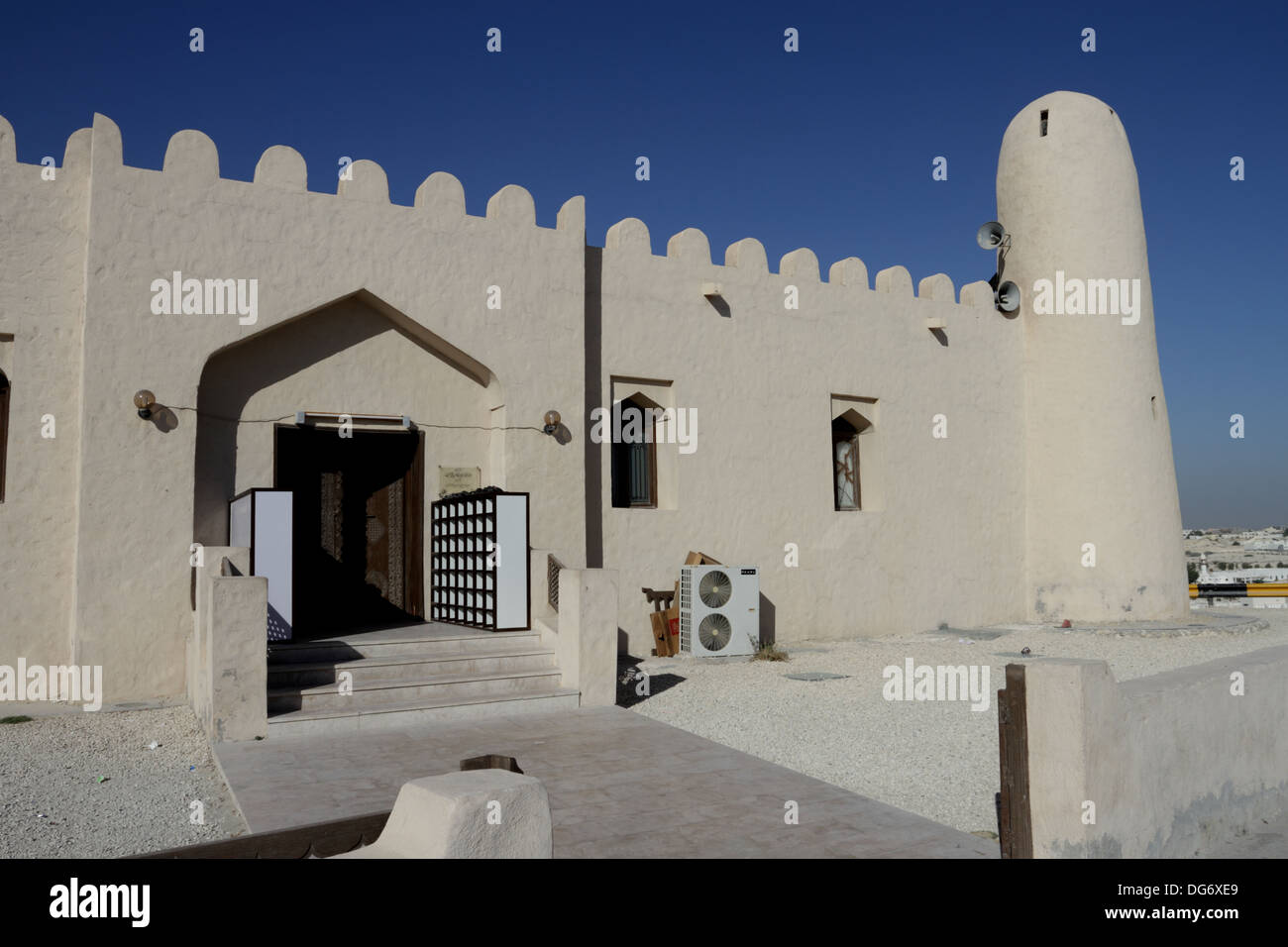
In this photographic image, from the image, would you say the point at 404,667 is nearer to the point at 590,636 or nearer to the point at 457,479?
the point at 590,636

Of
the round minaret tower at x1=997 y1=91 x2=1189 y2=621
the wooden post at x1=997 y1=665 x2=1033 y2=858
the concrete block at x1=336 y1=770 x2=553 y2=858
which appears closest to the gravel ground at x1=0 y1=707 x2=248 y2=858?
the concrete block at x1=336 y1=770 x2=553 y2=858

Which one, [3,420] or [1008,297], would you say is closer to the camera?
[3,420]

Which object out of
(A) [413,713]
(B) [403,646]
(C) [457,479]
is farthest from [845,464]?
(A) [413,713]

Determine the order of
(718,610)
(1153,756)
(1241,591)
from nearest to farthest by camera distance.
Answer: (1153,756), (718,610), (1241,591)

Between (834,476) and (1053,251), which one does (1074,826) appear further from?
(1053,251)

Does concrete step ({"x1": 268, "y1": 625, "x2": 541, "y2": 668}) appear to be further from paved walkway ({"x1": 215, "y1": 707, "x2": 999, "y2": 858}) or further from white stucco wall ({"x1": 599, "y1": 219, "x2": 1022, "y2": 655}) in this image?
white stucco wall ({"x1": 599, "y1": 219, "x2": 1022, "y2": 655})

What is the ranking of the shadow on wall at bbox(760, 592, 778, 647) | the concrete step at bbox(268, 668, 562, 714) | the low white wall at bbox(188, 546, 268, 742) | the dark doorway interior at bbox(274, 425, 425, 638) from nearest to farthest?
the low white wall at bbox(188, 546, 268, 742) → the concrete step at bbox(268, 668, 562, 714) → the dark doorway interior at bbox(274, 425, 425, 638) → the shadow on wall at bbox(760, 592, 778, 647)

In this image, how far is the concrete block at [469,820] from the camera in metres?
2.70

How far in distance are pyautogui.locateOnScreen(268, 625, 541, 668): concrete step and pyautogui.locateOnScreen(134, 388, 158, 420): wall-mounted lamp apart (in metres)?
2.53

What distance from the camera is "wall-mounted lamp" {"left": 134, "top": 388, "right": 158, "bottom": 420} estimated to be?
29.3 ft

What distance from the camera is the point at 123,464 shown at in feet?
29.4

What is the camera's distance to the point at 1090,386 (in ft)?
51.1

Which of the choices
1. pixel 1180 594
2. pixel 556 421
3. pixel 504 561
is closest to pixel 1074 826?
pixel 504 561

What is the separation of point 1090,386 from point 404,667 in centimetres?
1204
